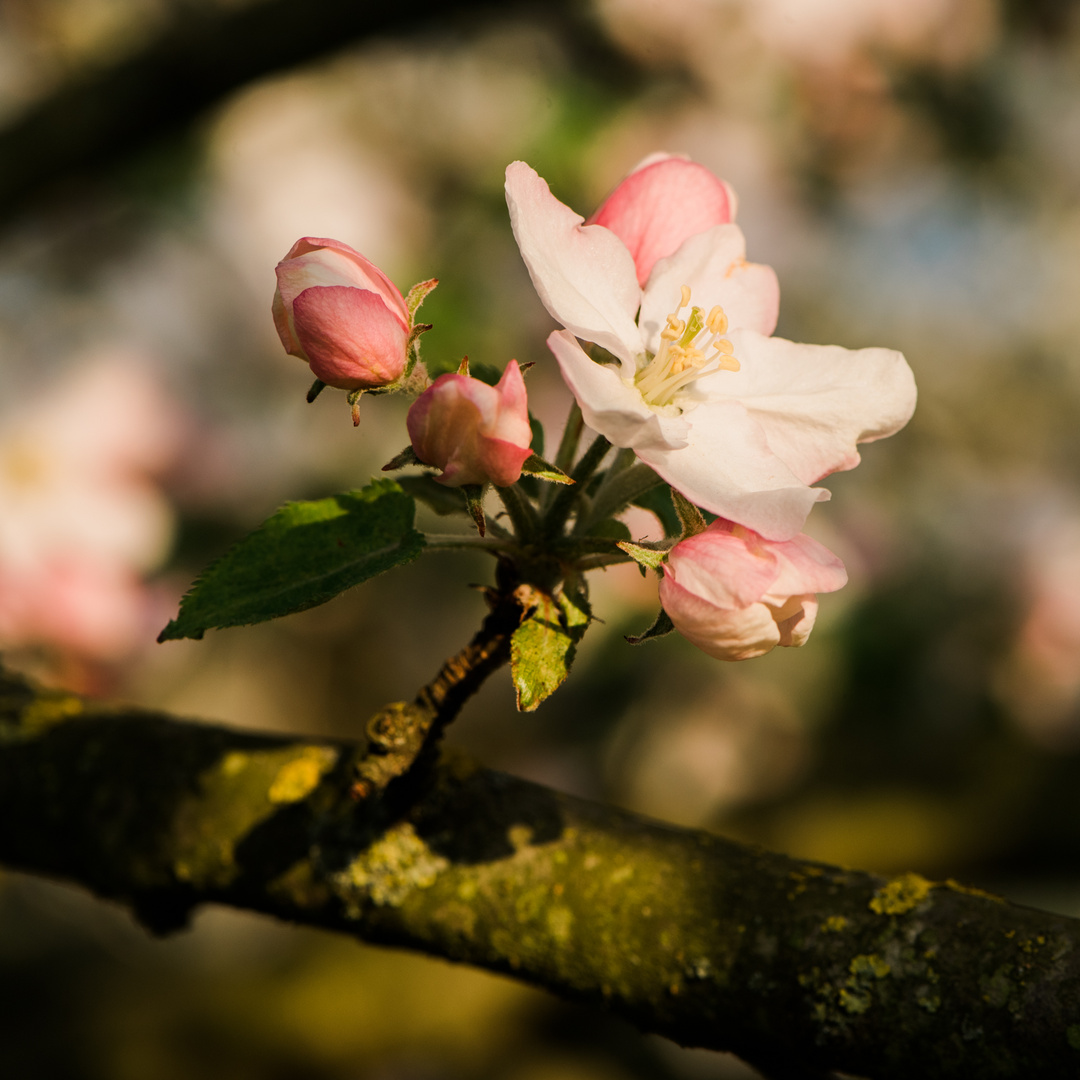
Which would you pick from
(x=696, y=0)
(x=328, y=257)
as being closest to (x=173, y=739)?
(x=328, y=257)

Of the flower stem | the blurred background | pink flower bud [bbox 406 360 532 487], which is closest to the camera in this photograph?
pink flower bud [bbox 406 360 532 487]

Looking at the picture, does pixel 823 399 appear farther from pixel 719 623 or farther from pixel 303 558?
pixel 303 558

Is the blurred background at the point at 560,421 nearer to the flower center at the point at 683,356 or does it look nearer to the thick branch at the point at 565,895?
the thick branch at the point at 565,895

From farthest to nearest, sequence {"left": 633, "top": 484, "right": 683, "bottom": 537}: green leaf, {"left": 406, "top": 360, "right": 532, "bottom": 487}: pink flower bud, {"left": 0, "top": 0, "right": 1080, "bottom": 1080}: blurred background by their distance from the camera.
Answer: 1. {"left": 0, "top": 0, "right": 1080, "bottom": 1080}: blurred background
2. {"left": 633, "top": 484, "right": 683, "bottom": 537}: green leaf
3. {"left": 406, "top": 360, "right": 532, "bottom": 487}: pink flower bud

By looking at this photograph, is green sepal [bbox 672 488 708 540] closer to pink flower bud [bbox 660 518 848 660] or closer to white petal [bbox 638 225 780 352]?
pink flower bud [bbox 660 518 848 660]

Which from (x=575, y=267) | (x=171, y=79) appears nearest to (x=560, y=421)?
(x=171, y=79)

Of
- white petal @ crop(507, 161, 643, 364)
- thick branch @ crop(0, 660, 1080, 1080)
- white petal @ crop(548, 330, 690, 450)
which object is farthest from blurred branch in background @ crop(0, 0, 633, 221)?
white petal @ crop(548, 330, 690, 450)
